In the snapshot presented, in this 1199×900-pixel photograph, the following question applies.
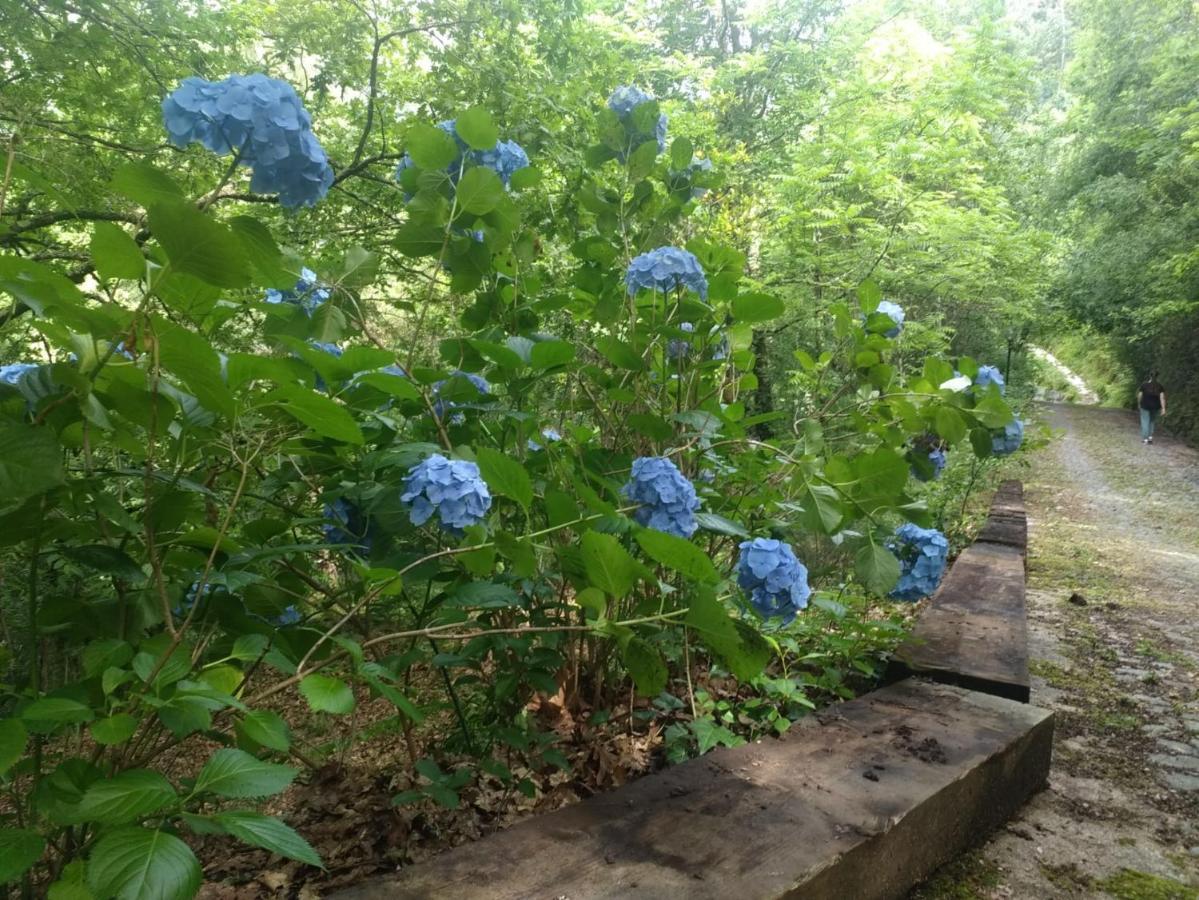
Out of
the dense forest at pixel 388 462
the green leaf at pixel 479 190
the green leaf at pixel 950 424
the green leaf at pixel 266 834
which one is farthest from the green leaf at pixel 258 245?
the green leaf at pixel 950 424

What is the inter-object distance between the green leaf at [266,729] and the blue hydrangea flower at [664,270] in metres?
1.13

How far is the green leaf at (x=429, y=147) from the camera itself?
147 centimetres

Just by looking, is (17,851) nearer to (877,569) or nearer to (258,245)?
(258,245)

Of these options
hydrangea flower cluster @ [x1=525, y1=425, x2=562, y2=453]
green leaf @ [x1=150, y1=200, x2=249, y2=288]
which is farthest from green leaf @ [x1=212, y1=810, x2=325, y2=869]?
hydrangea flower cluster @ [x1=525, y1=425, x2=562, y2=453]

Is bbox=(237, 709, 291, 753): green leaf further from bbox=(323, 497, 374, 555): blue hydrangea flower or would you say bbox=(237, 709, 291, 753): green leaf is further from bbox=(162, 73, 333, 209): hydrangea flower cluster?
bbox=(162, 73, 333, 209): hydrangea flower cluster

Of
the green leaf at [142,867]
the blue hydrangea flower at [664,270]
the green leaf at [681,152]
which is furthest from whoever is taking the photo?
the green leaf at [681,152]

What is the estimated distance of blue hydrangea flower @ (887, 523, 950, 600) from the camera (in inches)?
77.8

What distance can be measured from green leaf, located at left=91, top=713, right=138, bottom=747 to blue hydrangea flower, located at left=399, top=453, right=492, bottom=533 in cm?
42

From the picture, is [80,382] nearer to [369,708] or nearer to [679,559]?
[679,559]

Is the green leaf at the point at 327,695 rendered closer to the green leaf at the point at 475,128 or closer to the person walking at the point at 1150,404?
the green leaf at the point at 475,128

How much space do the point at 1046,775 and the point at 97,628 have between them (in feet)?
6.91

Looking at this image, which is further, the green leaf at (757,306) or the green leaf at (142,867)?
the green leaf at (757,306)

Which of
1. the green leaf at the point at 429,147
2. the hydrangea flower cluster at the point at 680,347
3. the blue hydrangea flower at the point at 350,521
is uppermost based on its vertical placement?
the green leaf at the point at 429,147

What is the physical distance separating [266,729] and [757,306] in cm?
125
